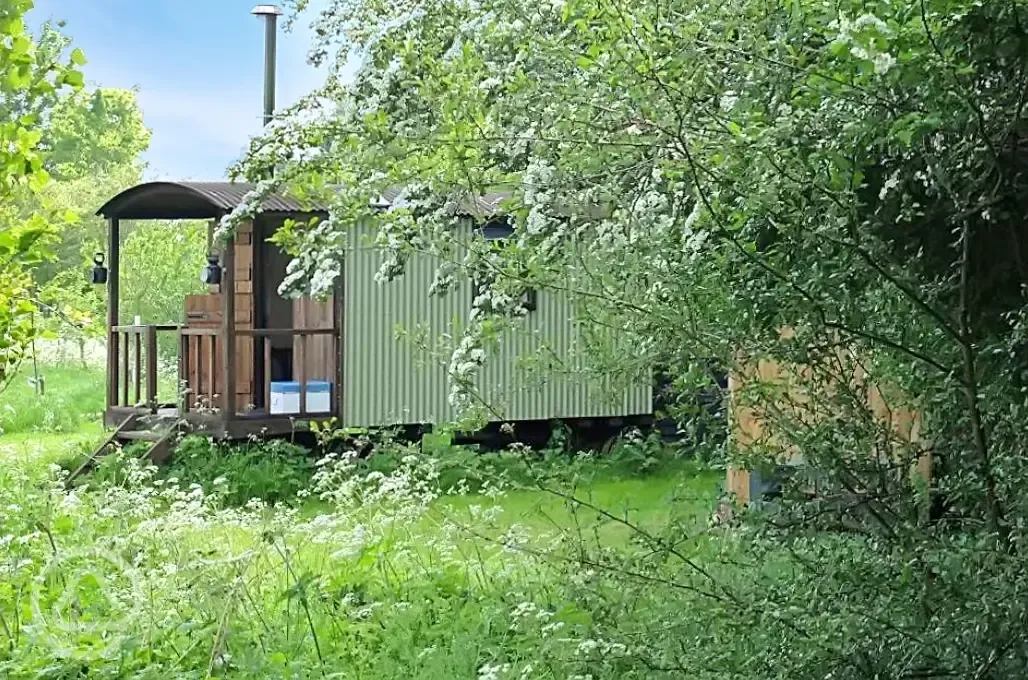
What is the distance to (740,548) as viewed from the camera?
2.84m

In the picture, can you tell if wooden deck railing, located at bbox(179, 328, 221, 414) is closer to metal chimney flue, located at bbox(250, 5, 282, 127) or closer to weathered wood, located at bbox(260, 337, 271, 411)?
weathered wood, located at bbox(260, 337, 271, 411)

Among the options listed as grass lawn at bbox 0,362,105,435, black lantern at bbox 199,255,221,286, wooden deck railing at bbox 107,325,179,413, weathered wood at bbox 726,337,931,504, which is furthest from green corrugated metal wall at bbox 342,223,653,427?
weathered wood at bbox 726,337,931,504

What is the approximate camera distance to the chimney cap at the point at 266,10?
11.8m

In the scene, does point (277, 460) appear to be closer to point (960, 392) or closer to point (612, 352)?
point (612, 352)

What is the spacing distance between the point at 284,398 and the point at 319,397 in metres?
0.32

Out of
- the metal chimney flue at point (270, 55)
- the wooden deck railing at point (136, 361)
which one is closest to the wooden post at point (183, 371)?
the wooden deck railing at point (136, 361)

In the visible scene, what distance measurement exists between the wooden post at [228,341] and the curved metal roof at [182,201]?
1.31ft

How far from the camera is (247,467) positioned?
378 inches

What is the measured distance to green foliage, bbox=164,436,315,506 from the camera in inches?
364

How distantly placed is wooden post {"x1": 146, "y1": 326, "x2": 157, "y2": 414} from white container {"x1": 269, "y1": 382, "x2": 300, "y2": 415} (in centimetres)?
103

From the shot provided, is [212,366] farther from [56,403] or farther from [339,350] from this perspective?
[56,403]

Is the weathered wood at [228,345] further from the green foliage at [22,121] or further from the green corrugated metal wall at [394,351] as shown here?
the green foliage at [22,121]

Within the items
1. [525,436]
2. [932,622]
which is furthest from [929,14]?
[525,436]

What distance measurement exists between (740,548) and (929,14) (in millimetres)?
1313
